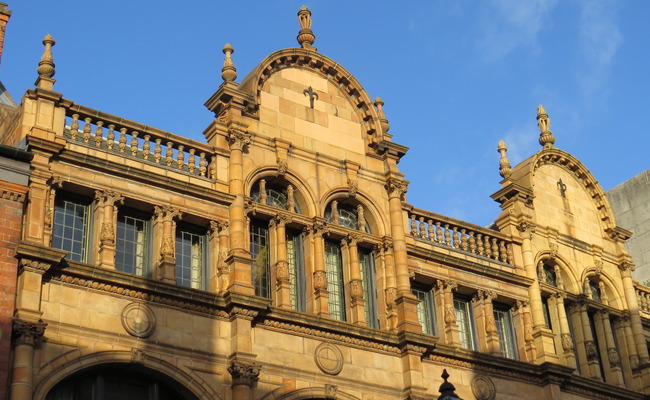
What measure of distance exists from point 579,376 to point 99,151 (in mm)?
15176

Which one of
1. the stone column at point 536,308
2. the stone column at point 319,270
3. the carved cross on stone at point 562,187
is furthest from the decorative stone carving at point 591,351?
the stone column at point 319,270

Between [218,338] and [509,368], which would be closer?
[218,338]

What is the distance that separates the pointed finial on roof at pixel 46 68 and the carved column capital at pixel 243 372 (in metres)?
7.86

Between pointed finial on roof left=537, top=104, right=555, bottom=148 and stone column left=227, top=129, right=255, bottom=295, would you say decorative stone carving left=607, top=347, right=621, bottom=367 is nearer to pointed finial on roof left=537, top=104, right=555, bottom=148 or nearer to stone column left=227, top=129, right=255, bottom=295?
pointed finial on roof left=537, top=104, right=555, bottom=148

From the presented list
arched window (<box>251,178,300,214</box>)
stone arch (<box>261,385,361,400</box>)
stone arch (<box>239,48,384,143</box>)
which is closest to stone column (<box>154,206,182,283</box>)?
arched window (<box>251,178,300,214</box>)

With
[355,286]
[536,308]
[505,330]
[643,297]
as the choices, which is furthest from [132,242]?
[643,297]

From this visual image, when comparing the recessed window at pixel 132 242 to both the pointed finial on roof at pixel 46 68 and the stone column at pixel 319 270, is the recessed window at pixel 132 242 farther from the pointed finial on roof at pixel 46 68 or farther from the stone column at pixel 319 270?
the stone column at pixel 319 270

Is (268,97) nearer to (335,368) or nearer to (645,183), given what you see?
(335,368)

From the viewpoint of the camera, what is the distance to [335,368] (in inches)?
1068

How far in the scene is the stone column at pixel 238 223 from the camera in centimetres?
2642

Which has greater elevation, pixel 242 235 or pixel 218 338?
pixel 242 235

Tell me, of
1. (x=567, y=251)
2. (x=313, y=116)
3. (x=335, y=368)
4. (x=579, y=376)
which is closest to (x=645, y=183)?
(x=567, y=251)

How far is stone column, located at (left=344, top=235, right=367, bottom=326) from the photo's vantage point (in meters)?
28.5

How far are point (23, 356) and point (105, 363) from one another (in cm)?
192
